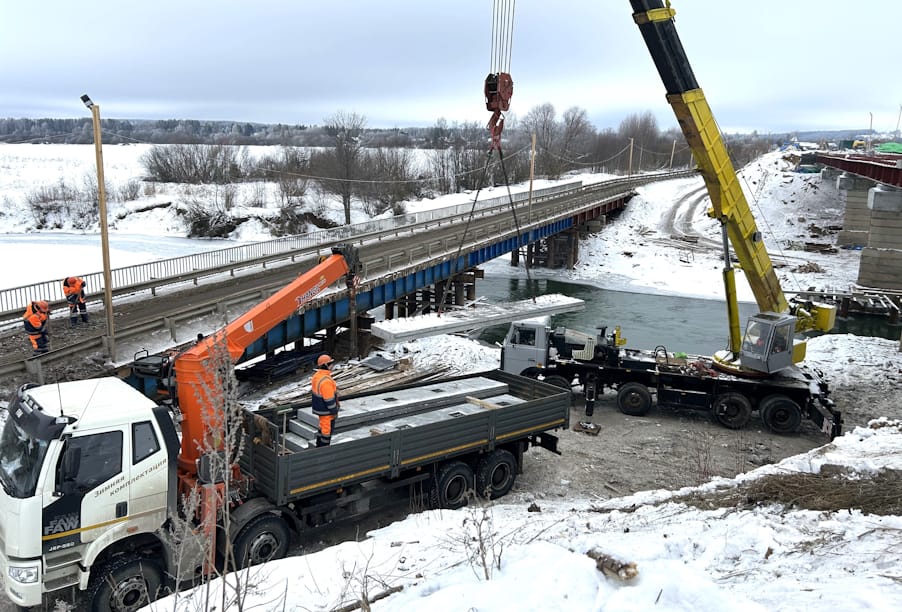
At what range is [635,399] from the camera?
18094mm

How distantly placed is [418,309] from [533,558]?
2572cm

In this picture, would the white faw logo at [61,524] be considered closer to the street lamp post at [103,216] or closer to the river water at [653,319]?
the street lamp post at [103,216]

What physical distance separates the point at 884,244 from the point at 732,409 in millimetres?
30348

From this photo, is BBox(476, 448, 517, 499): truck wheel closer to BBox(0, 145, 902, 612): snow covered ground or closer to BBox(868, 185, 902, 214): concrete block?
BBox(0, 145, 902, 612): snow covered ground

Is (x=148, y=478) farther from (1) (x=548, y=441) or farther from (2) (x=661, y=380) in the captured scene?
(2) (x=661, y=380)

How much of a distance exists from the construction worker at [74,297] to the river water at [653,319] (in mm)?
15824

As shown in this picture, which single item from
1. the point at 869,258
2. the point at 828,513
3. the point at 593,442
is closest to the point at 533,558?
the point at 828,513

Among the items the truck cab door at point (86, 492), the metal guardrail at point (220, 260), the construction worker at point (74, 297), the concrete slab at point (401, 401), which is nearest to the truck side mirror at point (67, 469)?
the truck cab door at point (86, 492)

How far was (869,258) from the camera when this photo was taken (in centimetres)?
4016

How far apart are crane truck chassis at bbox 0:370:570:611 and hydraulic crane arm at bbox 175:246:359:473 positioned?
2.27 ft

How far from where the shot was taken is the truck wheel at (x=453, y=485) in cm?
1161

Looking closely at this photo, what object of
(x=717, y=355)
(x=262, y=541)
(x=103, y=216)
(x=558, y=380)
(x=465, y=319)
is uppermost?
(x=103, y=216)

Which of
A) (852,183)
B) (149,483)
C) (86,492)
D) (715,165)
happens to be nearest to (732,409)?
(715,165)

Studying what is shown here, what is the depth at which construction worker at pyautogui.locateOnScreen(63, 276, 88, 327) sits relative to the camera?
18.9 metres
